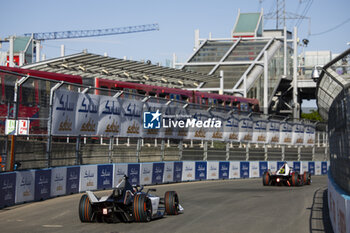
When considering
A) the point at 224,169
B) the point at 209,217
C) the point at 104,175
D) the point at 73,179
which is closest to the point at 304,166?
the point at 224,169

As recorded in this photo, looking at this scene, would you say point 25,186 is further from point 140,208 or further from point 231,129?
point 231,129

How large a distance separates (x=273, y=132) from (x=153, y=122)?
38.8 feet

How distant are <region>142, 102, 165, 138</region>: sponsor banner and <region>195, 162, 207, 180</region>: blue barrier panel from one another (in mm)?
2759

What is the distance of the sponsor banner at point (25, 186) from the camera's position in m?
13.3

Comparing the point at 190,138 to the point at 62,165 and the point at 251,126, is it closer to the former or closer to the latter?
the point at 251,126

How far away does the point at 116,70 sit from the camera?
3222 centimetres

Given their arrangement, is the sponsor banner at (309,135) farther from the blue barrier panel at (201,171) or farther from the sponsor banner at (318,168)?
the blue barrier panel at (201,171)

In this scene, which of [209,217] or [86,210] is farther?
[209,217]

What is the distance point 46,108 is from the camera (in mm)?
15281

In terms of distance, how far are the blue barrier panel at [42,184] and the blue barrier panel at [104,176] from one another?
2.84 meters

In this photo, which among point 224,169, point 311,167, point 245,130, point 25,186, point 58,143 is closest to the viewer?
point 25,186

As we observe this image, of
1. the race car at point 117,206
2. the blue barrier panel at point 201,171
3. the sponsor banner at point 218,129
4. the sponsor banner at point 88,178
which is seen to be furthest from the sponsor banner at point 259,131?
the race car at point 117,206

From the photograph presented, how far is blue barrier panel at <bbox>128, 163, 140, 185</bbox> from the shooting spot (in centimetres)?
1912

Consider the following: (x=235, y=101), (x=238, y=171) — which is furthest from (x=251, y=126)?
(x=235, y=101)
